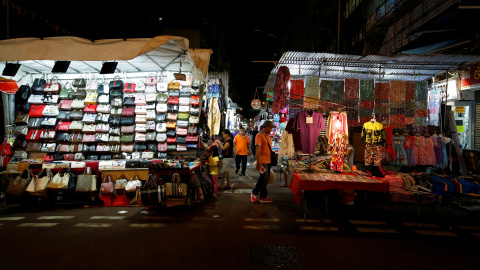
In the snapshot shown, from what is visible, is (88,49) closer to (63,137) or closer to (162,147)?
(162,147)

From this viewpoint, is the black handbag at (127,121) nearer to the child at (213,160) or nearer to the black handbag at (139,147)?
the black handbag at (139,147)

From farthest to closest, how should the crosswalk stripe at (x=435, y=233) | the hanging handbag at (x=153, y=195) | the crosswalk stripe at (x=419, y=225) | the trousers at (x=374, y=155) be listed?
1. the trousers at (x=374, y=155)
2. the hanging handbag at (x=153, y=195)
3. the crosswalk stripe at (x=419, y=225)
4. the crosswalk stripe at (x=435, y=233)

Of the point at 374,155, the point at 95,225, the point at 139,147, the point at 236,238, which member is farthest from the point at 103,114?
the point at 374,155

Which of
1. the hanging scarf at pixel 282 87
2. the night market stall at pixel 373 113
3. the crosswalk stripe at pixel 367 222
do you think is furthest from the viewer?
the hanging scarf at pixel 282 87

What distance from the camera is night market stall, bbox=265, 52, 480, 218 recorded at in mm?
7434

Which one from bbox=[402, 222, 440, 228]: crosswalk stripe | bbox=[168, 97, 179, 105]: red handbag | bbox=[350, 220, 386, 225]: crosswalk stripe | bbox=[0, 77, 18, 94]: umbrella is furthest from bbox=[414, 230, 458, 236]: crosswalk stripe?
bbox=[0, 77, 18, 94]: umbrella

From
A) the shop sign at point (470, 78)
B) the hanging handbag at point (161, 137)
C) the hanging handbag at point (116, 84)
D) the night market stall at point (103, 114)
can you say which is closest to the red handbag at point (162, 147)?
the night market stall at point (103, 114)

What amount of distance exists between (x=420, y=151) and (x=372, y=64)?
3421 millimetres

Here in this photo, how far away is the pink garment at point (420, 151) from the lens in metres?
8.18

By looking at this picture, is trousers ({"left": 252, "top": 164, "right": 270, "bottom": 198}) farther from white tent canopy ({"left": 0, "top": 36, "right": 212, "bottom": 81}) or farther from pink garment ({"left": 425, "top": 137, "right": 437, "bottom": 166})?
pink garment ({"left": 425, "top": 137, "right": 437, "bottom": 166})

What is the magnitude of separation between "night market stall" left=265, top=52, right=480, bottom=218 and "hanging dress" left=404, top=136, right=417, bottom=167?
0.03 meters

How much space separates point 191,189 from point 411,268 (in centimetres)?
490

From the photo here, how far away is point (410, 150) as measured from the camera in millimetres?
8281

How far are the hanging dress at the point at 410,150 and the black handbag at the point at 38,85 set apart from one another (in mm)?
13277
